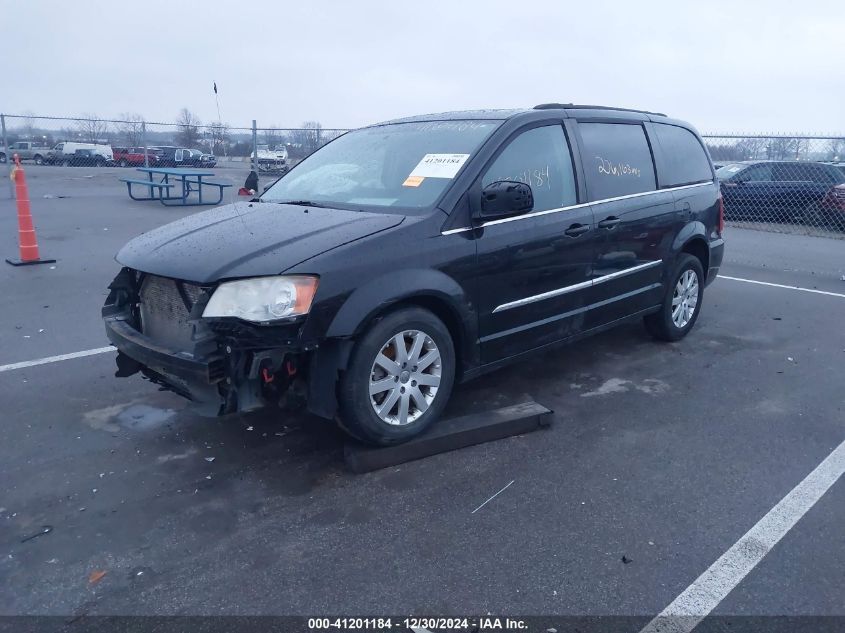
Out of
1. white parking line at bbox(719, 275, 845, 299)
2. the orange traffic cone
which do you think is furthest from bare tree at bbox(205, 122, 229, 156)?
white parking line at bbox(719, 275, 845, 299)

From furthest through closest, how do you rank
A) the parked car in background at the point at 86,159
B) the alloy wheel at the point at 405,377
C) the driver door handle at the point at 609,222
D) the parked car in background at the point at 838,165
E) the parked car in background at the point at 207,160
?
the parked car in background at the point at 86,159 < the parked car in background at the point at 207,160 < the parked car in background at the point at 838,165 < the driver door handle at the point at 609,222 < the alloy wheel at the point at 405,377

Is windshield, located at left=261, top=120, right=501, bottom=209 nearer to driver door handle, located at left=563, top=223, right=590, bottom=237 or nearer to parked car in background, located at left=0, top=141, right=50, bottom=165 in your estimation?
driver door handle, located at left=563, top=223, right=590, bottom=237

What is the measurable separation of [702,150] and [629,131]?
1394 mm

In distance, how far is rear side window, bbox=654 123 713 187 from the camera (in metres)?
5.76

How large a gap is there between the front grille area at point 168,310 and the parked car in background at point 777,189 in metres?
14.8

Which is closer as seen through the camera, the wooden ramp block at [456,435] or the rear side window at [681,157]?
the wooden ramp block at [456,435]

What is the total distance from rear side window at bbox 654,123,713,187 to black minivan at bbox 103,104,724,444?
30cm

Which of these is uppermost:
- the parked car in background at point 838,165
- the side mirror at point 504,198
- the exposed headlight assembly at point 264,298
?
the side mirror at point 504,198

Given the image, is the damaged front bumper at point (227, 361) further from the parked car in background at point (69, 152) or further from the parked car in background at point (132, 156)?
the parked car in background at point (69, 152)

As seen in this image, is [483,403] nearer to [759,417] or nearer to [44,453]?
[759,417]

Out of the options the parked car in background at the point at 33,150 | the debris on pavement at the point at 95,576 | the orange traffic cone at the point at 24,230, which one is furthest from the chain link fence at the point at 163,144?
the debris on pavement at the point at 95,576

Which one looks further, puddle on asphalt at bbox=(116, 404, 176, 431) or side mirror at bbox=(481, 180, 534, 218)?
puddle on asphalt at bbox=(116, 404, 176, 431)

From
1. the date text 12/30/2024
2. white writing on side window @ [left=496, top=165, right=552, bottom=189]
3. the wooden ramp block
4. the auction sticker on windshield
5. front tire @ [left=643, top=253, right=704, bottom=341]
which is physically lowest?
the date text 12/30/2024

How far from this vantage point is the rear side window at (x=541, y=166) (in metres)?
4.30
